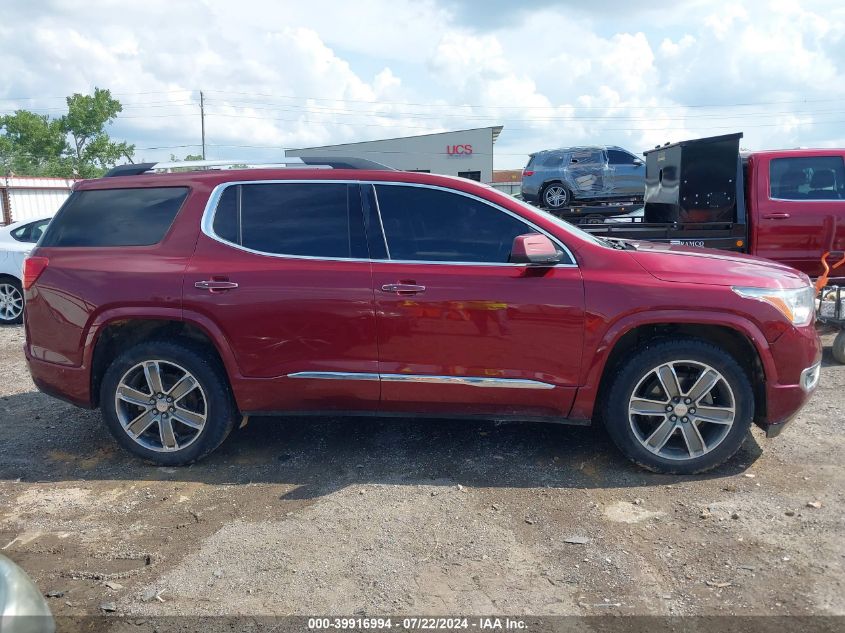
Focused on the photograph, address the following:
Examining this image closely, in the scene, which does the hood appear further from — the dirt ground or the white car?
the white car

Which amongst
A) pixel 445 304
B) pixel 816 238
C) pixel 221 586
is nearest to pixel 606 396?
pixel 445 304

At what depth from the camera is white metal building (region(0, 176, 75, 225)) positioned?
3059 centimetres

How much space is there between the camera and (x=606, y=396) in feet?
13.7

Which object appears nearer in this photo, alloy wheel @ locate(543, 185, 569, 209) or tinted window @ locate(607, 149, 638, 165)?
tinted window @ locate(607, 149, 638, 165)

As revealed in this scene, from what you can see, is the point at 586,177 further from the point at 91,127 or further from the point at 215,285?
the point at 91,127

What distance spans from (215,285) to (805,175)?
6522 mm

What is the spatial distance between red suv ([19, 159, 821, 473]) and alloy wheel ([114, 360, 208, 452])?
0.04 feet

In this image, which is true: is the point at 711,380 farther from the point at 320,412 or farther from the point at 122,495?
the point at 122,495

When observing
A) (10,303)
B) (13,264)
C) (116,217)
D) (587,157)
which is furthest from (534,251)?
(587,157)

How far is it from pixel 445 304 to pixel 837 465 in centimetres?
276

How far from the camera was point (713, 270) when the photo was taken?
407cm

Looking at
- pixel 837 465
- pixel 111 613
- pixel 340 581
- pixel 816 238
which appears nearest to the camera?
pixel 111 613

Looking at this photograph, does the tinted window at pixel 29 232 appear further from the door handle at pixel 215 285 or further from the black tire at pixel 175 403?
the door handle at pixel 215 285

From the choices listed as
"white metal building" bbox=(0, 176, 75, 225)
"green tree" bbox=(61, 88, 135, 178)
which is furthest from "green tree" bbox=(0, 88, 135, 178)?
"white metal building" bbox=(0, 176, 75, 225)
